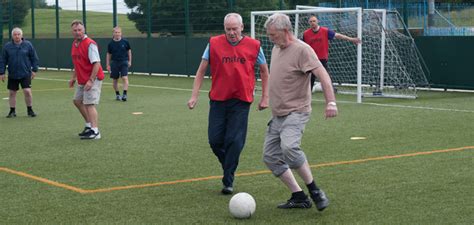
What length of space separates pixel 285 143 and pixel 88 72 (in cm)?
634

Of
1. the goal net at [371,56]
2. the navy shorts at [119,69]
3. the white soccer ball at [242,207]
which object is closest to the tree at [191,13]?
the goal net at [371,56]

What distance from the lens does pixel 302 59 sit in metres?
7.38

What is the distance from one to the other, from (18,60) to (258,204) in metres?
10.1

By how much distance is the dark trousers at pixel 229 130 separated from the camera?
833cm

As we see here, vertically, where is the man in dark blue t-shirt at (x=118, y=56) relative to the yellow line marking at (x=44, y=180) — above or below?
above

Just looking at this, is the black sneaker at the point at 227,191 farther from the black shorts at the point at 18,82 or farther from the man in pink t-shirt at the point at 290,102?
the black shorts at the point at 18,82

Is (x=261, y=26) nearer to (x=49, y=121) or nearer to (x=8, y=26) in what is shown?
(x=49, y=121)

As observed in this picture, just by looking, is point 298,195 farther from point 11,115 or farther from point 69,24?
point 69,24

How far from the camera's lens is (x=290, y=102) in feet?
24.6

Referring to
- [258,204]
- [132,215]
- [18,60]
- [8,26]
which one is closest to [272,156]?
[258,204]

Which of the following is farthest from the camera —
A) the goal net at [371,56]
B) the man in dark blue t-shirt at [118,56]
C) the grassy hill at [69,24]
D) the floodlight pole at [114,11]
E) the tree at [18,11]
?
the tree at [18,11]

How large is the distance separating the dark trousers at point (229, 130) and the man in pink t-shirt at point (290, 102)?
720 millimetres

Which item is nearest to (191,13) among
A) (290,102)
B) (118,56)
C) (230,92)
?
(118,56)

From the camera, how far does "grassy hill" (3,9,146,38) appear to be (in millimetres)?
33844
